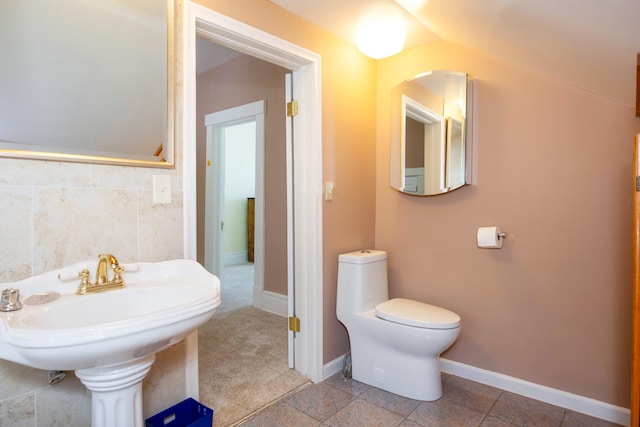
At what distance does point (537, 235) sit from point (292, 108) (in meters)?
1.60

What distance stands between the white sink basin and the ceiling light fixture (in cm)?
166

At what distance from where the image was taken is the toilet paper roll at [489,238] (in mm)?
2031

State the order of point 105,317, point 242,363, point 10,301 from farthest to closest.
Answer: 1. point 242,363
2. point 105,317
3. point 10,301

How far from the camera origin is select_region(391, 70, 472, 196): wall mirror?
2.20m

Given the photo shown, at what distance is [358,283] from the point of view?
2.19 m

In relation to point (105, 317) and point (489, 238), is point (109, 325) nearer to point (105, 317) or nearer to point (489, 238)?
point (105, 317)

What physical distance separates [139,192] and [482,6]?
1.58 m

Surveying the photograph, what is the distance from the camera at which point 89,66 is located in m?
1.35

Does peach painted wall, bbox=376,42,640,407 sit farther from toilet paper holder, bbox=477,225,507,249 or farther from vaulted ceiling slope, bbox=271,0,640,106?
vaulted ceiling slope, bbox=271,0,640,106

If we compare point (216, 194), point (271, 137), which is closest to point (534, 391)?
point (271, 137)

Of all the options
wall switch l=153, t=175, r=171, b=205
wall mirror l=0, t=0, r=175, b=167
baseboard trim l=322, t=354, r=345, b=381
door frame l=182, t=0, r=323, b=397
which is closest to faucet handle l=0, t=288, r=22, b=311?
wall mirror l=0, t=0, r=175, b=167

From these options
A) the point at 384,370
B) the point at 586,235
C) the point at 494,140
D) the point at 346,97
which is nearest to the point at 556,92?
the point at 494,140

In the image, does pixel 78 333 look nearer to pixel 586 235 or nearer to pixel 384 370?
pixel 384 370

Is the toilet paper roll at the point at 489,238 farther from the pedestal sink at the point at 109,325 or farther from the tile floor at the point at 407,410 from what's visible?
the pedestal sink at the point at 109,325
